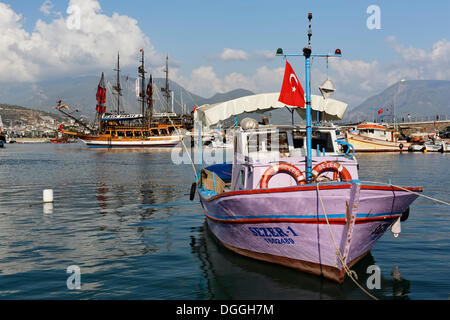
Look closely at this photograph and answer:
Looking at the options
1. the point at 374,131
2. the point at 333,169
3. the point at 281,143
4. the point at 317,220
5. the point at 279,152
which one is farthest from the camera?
the point at 374,131

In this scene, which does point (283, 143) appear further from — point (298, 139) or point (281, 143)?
point (298, 139)

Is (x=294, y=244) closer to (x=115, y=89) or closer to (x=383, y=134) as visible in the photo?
(x=383, y=134)

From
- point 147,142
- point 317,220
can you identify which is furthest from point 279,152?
point 147,142

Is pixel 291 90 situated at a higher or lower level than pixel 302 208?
higher

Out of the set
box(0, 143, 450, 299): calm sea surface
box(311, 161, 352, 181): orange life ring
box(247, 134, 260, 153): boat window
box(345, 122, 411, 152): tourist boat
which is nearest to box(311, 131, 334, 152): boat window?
box(311, 161, 352, 181): orange life ring

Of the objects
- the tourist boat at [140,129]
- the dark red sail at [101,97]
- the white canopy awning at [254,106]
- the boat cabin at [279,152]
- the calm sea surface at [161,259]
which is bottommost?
the calm sea surface at [161,259]

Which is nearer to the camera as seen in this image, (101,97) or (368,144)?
(368,144)

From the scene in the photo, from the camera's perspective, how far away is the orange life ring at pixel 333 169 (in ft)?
34.6

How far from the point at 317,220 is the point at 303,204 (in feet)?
1.48

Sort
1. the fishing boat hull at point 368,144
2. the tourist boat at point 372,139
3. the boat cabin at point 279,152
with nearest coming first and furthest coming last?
the boat cabin at point 279,152, the fishing boat hull at point 368,144, the tourist boat at point 372,139

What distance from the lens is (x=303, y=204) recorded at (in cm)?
877

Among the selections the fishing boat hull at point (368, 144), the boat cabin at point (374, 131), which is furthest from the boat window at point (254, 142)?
the boat cabin at point (374, 131)

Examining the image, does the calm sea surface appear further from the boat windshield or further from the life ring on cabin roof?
the boat windshield

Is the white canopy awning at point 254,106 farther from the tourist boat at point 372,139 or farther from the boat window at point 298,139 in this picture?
the tourist boat at point 372,139
